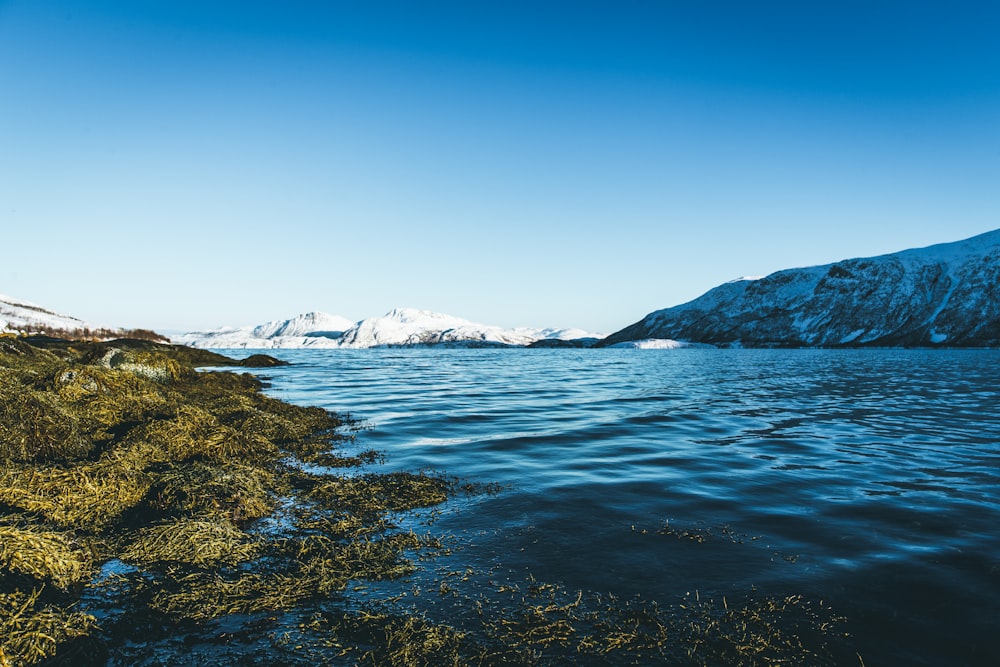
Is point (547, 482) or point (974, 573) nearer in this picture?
point (974, 573)

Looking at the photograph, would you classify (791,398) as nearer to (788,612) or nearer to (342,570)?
(788,612)

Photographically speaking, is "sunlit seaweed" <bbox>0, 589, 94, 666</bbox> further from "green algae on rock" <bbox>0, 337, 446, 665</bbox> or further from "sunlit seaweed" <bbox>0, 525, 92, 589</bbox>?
"sunlit seaweed" <bbox>0, 525, 92, 589</bbox>

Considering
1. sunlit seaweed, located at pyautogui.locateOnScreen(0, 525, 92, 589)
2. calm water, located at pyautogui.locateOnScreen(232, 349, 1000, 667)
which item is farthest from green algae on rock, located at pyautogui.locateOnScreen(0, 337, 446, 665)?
calm water, located at pyautogui.locateOnScreen(232, 349, 1000, 667)

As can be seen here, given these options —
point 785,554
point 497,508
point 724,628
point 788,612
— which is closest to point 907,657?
point 788,612

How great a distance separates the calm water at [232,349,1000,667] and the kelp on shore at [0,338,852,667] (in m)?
0.66

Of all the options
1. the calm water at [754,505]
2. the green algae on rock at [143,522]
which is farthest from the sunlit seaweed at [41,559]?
the calm water at [754,505]

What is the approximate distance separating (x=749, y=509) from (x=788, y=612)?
142 inches

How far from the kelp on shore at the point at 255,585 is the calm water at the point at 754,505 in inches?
26.1

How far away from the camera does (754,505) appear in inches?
345

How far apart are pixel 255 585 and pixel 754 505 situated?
7.77 meters

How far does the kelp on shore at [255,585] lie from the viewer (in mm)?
4438

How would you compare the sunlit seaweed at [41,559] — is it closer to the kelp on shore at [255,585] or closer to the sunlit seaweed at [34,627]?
the kelp on shore at [255,585]

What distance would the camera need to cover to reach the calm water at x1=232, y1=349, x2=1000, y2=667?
5.60 m

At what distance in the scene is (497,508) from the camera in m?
8.60
